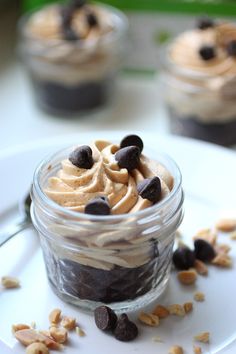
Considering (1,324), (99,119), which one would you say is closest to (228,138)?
(99,119)

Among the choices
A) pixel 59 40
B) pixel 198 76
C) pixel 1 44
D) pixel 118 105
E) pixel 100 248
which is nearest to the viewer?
pixel 100 248

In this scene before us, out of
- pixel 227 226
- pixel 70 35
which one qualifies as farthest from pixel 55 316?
pixel 70 35

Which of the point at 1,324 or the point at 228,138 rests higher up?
the point at 1,324

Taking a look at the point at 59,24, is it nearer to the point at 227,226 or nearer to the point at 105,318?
the point at 227,226

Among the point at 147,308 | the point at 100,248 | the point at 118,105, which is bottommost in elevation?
the point at 118,105

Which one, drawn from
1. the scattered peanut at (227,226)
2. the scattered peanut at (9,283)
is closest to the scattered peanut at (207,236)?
the scattered peanut at (227,226)

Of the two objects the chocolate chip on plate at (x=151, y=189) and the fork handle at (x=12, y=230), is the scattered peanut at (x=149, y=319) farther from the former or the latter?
the fork handle at (x=12, y=230)

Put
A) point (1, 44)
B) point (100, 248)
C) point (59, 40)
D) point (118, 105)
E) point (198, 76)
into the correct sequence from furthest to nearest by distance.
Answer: point (1, 44) < point (118, 105) < point (59, 40) < point (198, 76) < point (100, 248)

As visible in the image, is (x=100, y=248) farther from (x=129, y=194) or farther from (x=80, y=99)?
(x=80, y=99)
